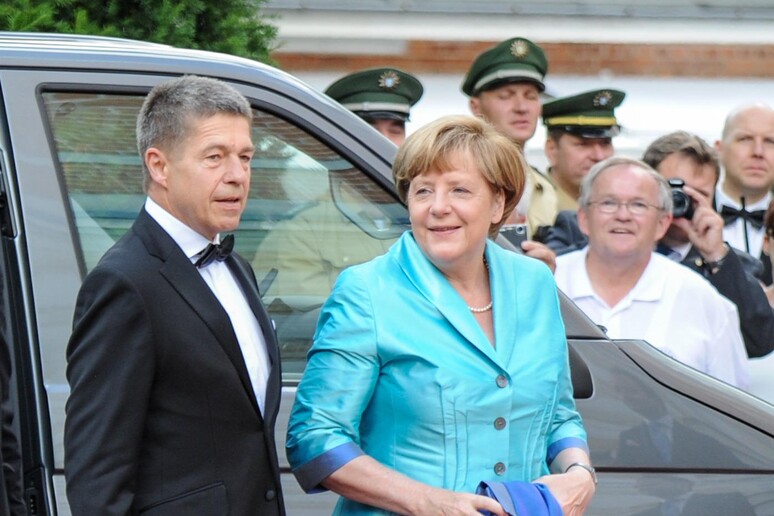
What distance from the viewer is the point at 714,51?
847cm

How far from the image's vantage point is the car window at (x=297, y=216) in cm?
294

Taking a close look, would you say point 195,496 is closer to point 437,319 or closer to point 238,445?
point 238,445

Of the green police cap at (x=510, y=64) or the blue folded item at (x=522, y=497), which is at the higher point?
the green police cap at (x=510, y=64)

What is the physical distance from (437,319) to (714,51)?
6.50 metres

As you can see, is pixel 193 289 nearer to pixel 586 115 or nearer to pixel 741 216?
pixel 586 115

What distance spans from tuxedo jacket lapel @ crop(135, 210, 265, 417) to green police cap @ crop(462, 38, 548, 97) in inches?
115

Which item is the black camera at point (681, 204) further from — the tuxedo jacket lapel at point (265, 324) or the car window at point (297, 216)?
the tuxedo jacket lapel at point (265, 324)

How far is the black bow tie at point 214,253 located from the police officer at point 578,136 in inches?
112

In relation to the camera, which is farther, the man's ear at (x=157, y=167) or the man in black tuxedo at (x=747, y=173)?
the man in black tuxedo at (x=747, y=173)

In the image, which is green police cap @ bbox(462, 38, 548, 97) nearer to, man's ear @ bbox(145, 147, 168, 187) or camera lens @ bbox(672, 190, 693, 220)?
camera lens @ bbox(672, 190, 693, 220)

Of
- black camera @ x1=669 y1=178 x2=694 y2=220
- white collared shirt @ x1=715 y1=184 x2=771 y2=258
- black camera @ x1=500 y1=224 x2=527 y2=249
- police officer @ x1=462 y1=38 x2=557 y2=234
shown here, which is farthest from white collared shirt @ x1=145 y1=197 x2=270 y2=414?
white collared shirt @ x1=715 y1=184 x2=771 y2=258

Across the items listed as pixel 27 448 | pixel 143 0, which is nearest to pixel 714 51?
pixel 143 0

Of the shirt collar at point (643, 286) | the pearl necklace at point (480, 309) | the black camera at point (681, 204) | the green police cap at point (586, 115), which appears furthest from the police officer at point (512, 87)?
the pearl necklace at point (480, 309)

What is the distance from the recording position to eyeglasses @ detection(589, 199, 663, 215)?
13.6ft
